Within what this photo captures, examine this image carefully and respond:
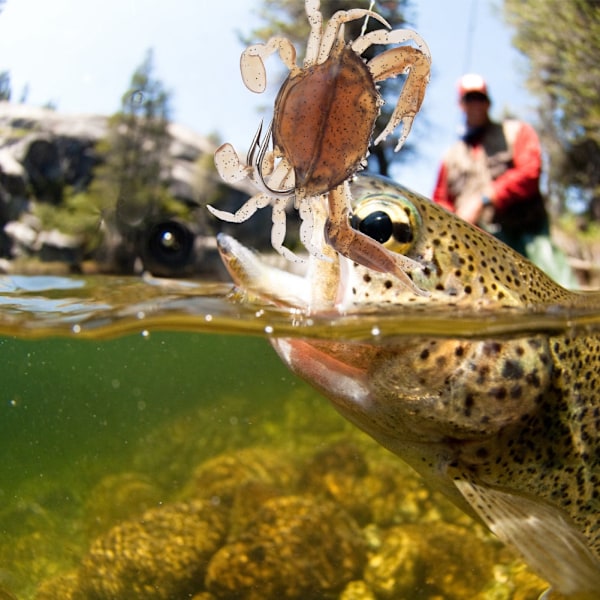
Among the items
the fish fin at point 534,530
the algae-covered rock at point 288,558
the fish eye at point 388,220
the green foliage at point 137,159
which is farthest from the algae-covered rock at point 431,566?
the green foliage at point 137,159

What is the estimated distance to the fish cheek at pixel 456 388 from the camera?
7.58ft

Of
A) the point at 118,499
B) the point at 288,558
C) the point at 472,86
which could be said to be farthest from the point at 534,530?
the point at 472,86

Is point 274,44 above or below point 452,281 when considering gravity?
above

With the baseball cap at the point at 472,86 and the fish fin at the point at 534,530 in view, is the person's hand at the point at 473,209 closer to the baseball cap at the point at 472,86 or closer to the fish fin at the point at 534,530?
the baseball cap at the point at 472,86

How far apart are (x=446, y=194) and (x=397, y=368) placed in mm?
4979

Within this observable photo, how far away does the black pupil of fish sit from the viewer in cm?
229

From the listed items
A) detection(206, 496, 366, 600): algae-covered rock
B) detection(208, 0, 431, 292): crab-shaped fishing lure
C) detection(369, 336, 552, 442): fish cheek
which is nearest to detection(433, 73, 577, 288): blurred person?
detection(206, 496, 366, 600): algae-covered rock

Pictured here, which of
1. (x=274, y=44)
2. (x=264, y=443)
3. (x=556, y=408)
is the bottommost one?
(x=264, y=443)

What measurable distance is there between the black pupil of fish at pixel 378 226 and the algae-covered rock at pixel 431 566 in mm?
1893

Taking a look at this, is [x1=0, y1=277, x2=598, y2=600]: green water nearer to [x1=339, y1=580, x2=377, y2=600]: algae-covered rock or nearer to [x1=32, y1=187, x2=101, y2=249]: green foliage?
[x1=339, y1=580, x2=377, y2=600]: algae-covered rock

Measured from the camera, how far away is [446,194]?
698cm

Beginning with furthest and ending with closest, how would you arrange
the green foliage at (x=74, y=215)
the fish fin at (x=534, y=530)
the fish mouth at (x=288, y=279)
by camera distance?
1. the green foliage at (x=74, y=215)
2. the fish fin at (x=534, y=530)
3. the fish mouth at (x=288, y=279)

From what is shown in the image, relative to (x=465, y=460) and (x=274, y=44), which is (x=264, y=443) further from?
(x=274, y=44)

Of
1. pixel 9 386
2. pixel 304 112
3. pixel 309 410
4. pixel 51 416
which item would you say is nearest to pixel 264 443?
pixel 309 410
